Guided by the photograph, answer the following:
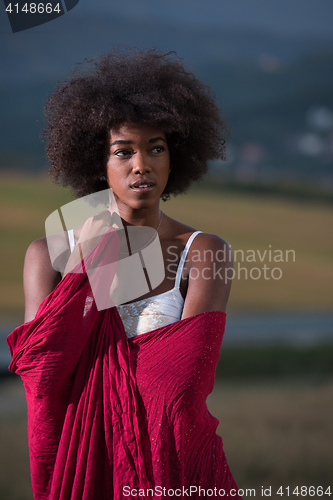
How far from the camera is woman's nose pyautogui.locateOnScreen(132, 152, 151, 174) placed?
1312mm

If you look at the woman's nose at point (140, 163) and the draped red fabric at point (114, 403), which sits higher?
the woman's nose at point (140, 163)

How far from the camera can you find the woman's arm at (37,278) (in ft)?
4.36

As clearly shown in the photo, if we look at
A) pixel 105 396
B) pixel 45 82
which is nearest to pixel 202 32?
pixel 45 82

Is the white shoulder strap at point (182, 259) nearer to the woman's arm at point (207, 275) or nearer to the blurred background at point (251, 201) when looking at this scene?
the woman's arm at point (207, 275)

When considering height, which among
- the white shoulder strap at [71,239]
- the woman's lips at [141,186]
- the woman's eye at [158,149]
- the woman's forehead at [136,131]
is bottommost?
the white shoulder strap at [71,239]

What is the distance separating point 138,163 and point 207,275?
383mm

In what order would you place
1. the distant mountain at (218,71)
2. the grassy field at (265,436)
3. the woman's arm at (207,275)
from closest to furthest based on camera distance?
1. the woman's arm at (207,275)
2. the grassy field at (265,436)
3. the distant mountain at (218,71)

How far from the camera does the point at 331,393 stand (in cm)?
404

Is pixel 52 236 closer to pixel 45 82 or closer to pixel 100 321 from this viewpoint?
pixel 100 321

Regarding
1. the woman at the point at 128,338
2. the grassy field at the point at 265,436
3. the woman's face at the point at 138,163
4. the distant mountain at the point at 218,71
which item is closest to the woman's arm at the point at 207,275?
the woman at the point at 128,338

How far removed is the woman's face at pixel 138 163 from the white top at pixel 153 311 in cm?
24

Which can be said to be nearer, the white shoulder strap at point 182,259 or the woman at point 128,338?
the woman at point 128,338

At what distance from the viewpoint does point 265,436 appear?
3201mm

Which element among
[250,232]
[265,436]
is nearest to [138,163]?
[265,436]
